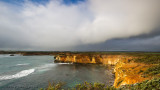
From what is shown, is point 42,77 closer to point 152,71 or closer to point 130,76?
point 130,76

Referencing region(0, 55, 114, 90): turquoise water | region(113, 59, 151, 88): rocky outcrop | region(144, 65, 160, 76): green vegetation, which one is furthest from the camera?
region(0, 55, 114, 90): turquoise water

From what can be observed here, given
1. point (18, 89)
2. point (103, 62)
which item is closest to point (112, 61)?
point (103, 62)

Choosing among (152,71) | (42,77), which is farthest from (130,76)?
(42,77)

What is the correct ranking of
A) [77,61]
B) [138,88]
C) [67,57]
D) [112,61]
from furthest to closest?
1. [67,57]
2. [77,61]
3. [112,61]
4. [138,88]

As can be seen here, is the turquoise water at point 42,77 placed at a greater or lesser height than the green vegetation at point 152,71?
lesser

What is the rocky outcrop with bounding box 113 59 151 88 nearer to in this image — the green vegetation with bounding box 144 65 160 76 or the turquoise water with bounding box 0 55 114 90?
the green vegetation with bounding box 144 65 160 76

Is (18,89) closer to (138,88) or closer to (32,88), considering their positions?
(32,88)

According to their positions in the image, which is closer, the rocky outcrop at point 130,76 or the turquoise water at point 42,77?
the rocky outcrop at point 130,76

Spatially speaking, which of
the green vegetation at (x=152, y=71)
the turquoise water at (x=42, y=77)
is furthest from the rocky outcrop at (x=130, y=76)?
the turquoise water at (x=42, y=77)

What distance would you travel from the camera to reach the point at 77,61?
5106 centimetres

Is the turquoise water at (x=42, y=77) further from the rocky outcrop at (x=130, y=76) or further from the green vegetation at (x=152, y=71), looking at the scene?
the green vegetation at (x=152, y=71)

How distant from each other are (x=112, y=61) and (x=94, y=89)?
37.0 metres

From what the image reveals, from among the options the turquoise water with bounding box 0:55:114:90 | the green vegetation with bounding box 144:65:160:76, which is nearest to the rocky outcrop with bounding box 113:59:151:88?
the green vegetation with bounding box 144:65:160:76

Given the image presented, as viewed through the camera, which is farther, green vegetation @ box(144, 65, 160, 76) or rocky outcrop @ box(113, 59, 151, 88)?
green vegetation @ box(144, 65, 160, 76)
